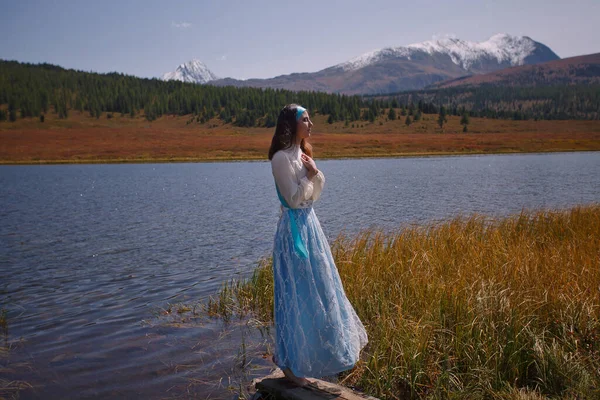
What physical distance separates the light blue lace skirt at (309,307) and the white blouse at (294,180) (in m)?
0.16

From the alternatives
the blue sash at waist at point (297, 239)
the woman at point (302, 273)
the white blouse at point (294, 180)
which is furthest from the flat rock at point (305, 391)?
the white blouse at point (294, 180)

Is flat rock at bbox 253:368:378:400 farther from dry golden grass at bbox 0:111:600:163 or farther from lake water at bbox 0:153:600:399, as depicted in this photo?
dry golden grass at bbox 0:111:600:163

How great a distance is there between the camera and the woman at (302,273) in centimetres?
495

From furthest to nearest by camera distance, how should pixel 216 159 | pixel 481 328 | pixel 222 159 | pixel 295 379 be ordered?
pixel 222 159
pixel 216 159
pixel 481 328
pixel 295 379

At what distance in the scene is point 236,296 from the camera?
980 centimetres

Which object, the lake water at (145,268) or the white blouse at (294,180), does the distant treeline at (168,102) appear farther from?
the white blouse at (294,180)

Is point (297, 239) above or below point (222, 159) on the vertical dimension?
above

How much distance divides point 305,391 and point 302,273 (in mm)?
1157

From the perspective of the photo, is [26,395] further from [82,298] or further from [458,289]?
[458,289]

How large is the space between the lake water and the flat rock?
88 cm

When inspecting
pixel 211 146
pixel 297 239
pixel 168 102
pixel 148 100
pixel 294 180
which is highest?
pixel 148 100

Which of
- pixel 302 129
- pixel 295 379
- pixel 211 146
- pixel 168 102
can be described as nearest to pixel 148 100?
pixel 168 102

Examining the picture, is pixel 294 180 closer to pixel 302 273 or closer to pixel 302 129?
pixel 302 129

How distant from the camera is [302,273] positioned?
497 cm
